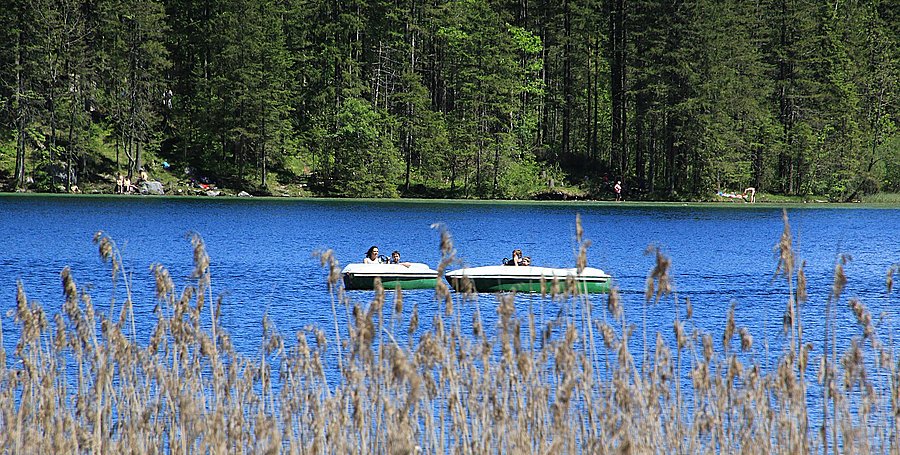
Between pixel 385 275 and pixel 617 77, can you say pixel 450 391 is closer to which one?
pixel 385 275

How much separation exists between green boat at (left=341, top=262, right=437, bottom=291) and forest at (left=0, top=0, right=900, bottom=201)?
1840 inches

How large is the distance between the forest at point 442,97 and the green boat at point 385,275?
46.7 m

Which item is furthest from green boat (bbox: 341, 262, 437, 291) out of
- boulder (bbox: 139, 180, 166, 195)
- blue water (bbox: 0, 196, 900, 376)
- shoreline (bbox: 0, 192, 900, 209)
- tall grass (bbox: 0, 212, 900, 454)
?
boulder (bbox: 139, 180, 166, 195)

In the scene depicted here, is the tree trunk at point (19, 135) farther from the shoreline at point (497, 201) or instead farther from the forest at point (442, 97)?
the shoreline at point (497, 201)

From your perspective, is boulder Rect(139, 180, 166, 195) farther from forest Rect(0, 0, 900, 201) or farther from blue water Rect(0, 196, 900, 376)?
blue water Rect(0, 196, 900, 376)

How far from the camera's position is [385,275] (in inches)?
1203

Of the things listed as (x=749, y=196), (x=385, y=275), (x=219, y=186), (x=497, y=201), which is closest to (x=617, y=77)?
(x=749, y=196)

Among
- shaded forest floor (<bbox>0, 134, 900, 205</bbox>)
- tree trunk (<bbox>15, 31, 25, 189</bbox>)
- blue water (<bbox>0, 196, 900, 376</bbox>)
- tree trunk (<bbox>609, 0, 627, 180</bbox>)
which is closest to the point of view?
blue water (<bbox>0, 196, 900, 376</bbox>)

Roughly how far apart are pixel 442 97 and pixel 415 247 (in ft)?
161

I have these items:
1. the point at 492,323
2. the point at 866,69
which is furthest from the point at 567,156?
the point at 492,323

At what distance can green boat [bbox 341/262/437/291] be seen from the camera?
3036 centimetres

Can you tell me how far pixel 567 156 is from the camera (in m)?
87.6

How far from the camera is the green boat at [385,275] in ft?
99.6

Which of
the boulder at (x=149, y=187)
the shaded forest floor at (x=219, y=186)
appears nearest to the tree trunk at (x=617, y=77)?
the shaded forest floor at (x=219, y=186)
